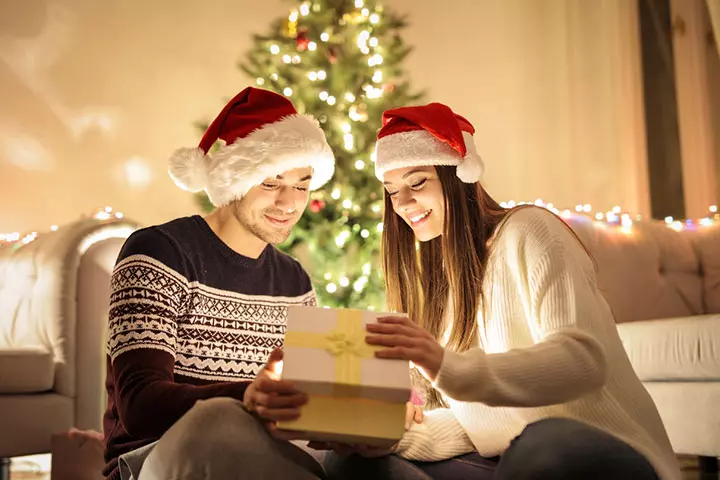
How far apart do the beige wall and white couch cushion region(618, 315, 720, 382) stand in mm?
2224

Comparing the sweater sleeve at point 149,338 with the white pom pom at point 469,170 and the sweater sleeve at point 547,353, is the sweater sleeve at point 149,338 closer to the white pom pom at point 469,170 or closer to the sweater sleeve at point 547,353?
the sweater sleeve at point 547,353

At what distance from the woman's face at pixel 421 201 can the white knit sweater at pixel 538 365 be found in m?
0.16

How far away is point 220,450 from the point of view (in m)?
0.97

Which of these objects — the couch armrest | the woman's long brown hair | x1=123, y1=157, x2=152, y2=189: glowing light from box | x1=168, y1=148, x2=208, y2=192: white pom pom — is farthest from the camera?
x1=123, y1=157, x2=152, y2=189: glowing light from box

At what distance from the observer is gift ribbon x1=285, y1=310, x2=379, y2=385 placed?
962mm

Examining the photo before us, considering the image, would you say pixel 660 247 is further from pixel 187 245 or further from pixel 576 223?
pixel 187 245

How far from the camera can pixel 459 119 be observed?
161cm

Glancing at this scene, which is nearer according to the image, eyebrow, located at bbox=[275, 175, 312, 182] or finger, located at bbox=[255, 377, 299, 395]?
finger, located at bbox=[255, 377, 299, 395]

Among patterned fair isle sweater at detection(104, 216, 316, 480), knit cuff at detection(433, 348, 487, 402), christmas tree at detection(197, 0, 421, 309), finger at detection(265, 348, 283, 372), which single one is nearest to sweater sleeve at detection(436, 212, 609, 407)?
knit cuff at detection(433, 348, 487, 402)

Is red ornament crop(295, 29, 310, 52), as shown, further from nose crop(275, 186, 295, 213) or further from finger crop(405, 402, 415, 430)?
finger crop(405, 402, 415, 430)

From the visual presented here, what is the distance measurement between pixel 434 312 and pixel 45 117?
3.48m

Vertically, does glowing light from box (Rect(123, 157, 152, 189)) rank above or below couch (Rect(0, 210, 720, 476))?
above

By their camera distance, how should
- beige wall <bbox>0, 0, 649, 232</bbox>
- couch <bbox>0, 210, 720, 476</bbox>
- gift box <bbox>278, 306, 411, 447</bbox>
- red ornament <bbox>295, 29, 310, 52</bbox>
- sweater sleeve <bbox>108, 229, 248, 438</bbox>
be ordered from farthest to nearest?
1. beige wall <bbox>0, 0, 649, 232</bbox>
2. red ornament <bbox>295, 29, 310, 52</bbox>
3. couch <bbox>0, 210, 720, 476</bbox>
4. sweater sleeve <bbox>108, 229, 248, 438</bbox>
5. gift box <bbox>278, 306, 411, 447</bbox>

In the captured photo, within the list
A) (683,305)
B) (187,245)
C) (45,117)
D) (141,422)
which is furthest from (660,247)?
(45,117)
